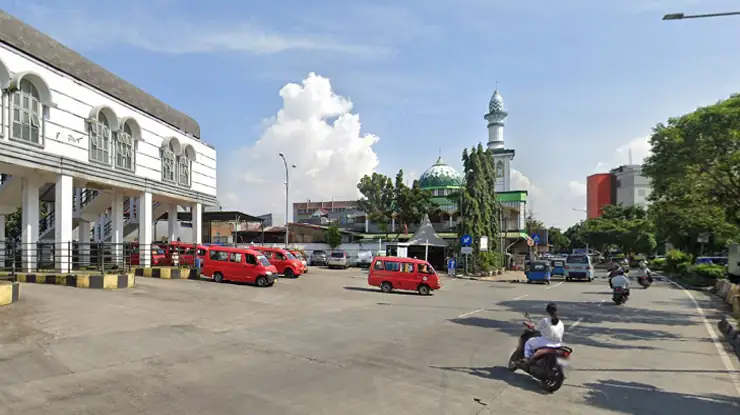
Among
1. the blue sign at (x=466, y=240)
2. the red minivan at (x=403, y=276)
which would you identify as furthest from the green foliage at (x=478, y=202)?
the red minivan at (x=403, y=276)

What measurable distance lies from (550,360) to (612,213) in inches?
3384

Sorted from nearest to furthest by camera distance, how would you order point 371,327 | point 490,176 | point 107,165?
point 371,327, point 107,165, point 490,176

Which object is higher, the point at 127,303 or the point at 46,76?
the point at 46,76

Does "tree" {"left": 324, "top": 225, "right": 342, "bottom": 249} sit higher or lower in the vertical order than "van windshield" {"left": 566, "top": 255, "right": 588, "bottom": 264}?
higher

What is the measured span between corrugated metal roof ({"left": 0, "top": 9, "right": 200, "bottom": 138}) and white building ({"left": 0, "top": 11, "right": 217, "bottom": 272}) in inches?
2.0

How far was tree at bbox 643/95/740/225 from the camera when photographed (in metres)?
16.1

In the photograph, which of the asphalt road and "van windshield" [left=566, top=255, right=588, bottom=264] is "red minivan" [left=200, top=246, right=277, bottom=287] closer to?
the asphalt road

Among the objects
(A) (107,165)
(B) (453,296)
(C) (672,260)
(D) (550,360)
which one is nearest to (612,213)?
(C) (672,260)

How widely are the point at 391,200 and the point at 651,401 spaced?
43.8 m

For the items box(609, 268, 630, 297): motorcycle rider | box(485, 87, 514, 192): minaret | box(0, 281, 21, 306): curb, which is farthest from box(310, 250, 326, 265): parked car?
box(485, 87, 514, 192): minaret

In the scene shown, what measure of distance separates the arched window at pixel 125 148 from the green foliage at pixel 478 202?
2532 cm

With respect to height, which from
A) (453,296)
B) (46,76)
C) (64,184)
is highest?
(46,76)

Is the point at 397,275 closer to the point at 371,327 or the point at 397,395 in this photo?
the point at 371,327

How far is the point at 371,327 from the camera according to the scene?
1399 centimetres
